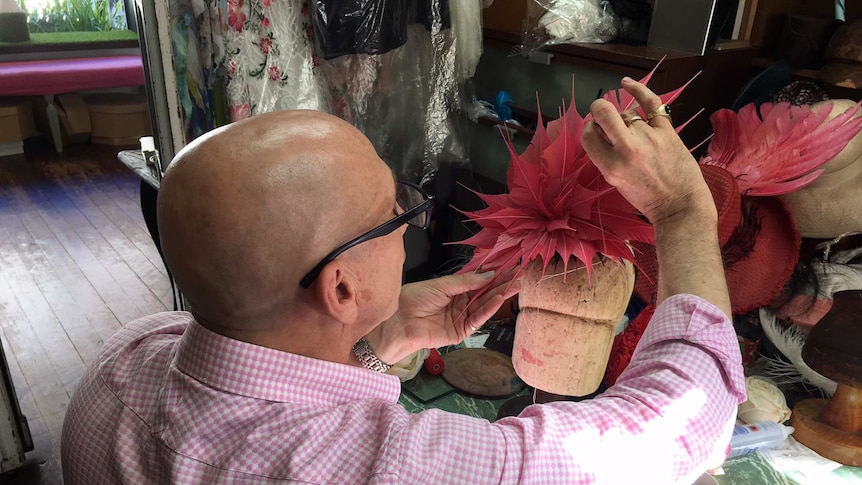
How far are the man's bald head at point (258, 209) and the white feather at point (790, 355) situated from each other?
3.30 ft

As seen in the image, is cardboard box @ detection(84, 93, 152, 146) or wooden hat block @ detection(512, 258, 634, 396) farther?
cardboard box @ detection(84, 93, 152, 146)

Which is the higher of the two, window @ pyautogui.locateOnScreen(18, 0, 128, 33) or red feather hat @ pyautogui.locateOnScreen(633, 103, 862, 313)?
red feather hat @ pyautogui.locateOnScreen(633, 103, 862, 313)

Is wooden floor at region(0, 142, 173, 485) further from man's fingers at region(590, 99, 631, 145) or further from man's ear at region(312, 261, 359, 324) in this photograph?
man's fingers at region(590, 99, 631, 145)

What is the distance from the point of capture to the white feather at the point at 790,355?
4.47 feet

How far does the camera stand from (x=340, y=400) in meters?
0.73

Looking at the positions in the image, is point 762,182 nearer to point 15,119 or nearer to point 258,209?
point 258,209

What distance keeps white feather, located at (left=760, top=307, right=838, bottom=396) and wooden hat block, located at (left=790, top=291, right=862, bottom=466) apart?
0.05 meters

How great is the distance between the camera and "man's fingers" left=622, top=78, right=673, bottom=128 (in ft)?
2.62

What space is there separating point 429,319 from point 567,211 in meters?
0.34

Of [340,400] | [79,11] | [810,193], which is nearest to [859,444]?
[810,193]

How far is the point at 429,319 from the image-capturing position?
1.11 metres

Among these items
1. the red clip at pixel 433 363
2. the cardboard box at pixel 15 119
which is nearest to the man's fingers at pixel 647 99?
the red clip at pixel 433 363

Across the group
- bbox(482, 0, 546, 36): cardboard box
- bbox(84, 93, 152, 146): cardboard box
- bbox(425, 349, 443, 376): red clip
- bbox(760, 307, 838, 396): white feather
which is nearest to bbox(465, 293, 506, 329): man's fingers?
bbox(425, 349, 443, 376): red clip

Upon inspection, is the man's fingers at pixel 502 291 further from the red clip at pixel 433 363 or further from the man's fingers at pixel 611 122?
the red clip at pixel 433 363
